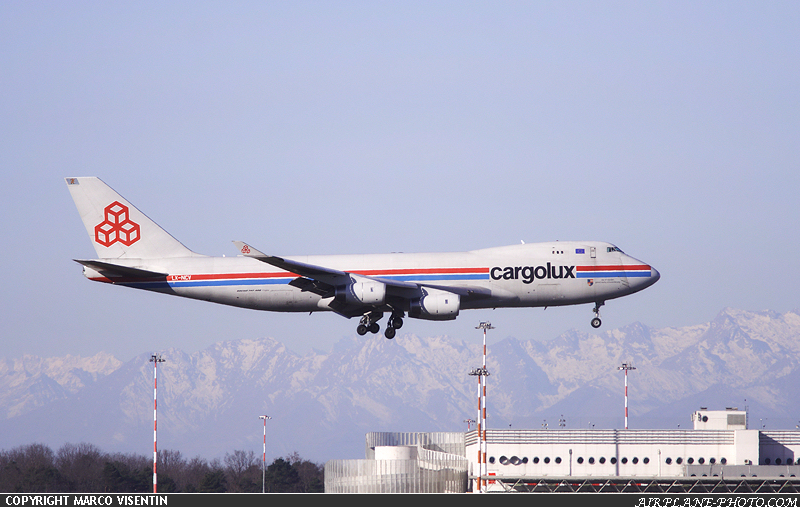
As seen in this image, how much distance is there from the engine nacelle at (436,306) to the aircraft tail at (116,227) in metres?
16.6

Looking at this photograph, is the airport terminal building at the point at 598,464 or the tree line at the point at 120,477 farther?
the tree line at the point at 120,477

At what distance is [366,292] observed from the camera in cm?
6297

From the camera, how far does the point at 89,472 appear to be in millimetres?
164500

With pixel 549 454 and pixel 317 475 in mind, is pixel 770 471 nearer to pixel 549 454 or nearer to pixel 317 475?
pixel 549 454

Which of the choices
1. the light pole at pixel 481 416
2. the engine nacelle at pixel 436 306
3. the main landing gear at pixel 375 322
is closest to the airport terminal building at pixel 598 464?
the light pole at pixel 481 416

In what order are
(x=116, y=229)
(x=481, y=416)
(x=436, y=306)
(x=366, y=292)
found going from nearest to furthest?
(x=436, y=306), (x=366, y=292), (x=116, y=229), (x=481, y=416)

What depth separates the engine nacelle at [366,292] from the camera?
62.9m

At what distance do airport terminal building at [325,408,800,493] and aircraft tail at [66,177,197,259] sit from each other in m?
25.8

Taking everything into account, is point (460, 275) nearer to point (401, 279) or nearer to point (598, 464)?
point (401, 279)

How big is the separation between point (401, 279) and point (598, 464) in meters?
26.2

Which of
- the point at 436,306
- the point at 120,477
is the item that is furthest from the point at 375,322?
the point at 120,477

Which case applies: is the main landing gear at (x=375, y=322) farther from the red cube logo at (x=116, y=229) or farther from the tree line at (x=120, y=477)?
the tree line at (x=120, y=477)

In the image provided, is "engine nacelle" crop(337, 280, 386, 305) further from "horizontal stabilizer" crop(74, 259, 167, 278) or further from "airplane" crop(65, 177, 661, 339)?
"horizontal stabilizer" crop(74, 259, 167, 278)

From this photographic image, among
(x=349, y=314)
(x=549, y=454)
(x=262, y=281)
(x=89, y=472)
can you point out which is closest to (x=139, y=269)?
(x=262, y=281)
